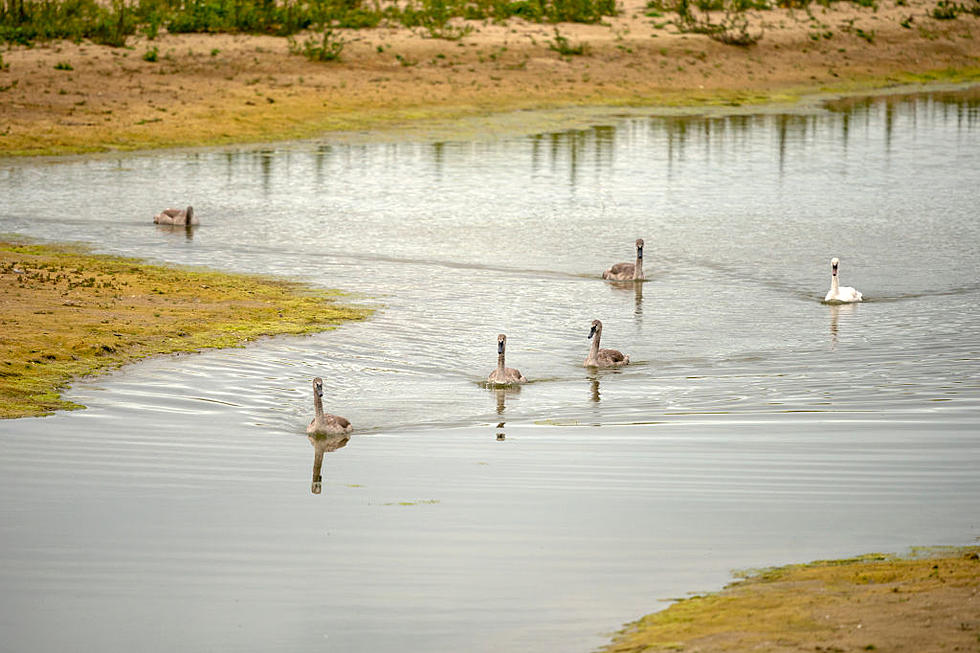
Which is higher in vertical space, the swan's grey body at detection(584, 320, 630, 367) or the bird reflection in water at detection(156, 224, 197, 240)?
the bird reflection in water at detection(156, 224, 197, 240)

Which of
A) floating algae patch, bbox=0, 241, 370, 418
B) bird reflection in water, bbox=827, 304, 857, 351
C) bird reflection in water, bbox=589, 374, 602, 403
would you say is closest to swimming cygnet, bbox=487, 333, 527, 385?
bird reflection in water, bbox=589, 374, 602, 403

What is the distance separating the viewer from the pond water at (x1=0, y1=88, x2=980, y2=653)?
28.7 feet

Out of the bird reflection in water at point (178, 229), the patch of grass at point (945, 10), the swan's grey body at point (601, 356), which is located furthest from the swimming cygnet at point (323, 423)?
the patch of grass at point (945, 10)

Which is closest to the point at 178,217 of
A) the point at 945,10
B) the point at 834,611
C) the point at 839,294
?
the point at 839,294

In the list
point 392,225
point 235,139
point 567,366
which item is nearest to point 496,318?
point 567,366

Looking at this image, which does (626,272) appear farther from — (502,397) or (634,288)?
(502,397)

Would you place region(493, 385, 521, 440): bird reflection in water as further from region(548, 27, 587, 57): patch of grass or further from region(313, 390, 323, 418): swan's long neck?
region(548, 27, 587, 57): patch of grass

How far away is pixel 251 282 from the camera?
19609 mm

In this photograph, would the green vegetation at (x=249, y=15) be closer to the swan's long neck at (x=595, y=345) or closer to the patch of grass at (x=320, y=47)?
the patch of grass at (x=320, y=47)

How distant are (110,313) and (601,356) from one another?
19.5ft

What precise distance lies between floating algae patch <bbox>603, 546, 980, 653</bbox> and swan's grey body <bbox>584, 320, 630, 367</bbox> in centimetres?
634

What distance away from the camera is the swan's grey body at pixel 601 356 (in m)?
15.1

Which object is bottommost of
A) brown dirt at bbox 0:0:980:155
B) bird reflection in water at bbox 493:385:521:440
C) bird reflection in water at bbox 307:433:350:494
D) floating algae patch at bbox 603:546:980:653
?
bird reflection in water at bbox 307:433:350:494

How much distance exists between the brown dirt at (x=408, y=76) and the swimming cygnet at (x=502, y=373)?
64.9ft
